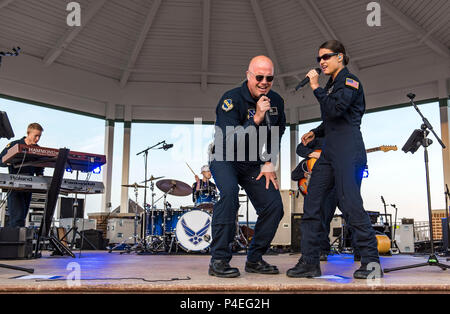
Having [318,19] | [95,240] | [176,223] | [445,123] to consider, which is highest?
[318,19]

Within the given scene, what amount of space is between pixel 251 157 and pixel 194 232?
12.8ft

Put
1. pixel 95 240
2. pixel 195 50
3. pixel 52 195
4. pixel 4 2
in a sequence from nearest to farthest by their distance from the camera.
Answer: pixel 52 195, pixel 4 2, pixel 95 240, pixel 195 50

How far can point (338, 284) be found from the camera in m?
2.01

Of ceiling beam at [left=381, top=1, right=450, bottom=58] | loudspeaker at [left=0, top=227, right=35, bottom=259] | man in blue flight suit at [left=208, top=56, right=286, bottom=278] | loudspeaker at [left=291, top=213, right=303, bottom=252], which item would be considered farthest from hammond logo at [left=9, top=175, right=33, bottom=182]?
ceiling beam at [left=381, top=1, right=450, bottom=58]

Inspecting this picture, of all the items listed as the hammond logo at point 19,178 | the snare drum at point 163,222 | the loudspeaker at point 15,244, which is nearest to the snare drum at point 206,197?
the snare drum at point 163,222

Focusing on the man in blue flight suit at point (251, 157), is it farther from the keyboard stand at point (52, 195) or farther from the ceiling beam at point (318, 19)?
the ceiling beam at point (318, 19)

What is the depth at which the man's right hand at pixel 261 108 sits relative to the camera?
2.56 metres

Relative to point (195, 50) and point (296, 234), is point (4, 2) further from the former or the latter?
point (296, 234)

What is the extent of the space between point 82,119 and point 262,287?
→ 1013 cm

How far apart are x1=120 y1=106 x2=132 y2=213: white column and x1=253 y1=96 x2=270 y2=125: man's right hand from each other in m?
8.76

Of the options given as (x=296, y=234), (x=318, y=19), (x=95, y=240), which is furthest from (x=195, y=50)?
(x=296, y=234)

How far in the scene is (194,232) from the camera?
258 inches
